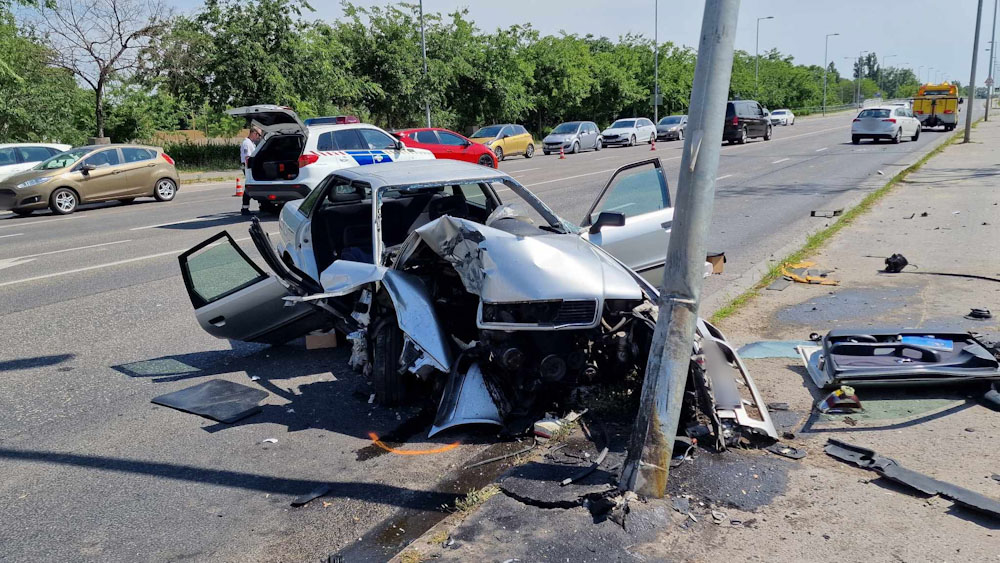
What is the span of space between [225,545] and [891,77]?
210 m

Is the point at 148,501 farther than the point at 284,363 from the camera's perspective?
No

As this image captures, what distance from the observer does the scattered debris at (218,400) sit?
5059 millimetres

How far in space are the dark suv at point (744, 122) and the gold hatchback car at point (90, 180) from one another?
915 inches

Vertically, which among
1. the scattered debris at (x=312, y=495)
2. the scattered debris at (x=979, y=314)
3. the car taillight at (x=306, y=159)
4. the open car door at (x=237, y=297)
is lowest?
the scattered debris at (x=312, y=495)

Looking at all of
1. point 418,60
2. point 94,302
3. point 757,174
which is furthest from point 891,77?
point 94,302

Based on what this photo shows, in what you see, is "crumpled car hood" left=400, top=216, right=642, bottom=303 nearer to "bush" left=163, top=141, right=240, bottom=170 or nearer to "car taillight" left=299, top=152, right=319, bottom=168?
"car taillight" left=299, top=152, right=319, bottom=168

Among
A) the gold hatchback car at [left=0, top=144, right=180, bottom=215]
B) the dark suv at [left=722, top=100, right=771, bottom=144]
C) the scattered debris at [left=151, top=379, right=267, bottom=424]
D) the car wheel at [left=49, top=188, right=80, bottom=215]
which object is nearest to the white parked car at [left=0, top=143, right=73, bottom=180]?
the gold hatchback car at [left=0, top=144, right=180, bottom=215]

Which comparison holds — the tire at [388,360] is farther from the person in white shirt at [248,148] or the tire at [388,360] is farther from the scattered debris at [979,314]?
the person in white shirt at [248,148]

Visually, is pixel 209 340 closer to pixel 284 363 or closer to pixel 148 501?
pixel 284 363

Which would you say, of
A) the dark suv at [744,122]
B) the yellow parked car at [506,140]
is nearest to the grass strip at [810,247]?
the dark suv at [744,122]

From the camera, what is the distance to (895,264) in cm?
814

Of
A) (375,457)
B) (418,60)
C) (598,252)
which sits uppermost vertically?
(418,60)

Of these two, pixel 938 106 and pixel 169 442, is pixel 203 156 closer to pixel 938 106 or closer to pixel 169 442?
pixel 169 442

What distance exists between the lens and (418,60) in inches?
1537
